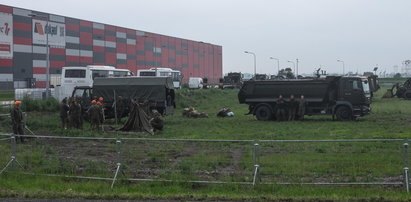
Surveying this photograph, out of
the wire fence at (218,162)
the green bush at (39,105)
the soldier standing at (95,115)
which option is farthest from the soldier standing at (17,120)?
the green bush at (39,105)

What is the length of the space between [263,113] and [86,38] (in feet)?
154

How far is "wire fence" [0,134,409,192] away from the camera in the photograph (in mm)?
10203

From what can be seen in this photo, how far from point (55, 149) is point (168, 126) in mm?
11734

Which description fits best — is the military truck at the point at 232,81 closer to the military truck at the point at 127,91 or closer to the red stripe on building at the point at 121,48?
the red stripe on building at the point at 121,48

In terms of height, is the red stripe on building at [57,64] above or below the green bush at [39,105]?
above

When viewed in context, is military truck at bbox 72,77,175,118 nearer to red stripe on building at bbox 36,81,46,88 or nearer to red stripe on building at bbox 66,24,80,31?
red stripe on building at bbox 36,81,46,88

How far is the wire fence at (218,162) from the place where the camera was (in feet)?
33.5

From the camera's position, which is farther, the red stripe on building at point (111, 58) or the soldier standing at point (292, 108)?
the red stripe on building at point (111, 58)

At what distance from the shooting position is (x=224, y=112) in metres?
30.4

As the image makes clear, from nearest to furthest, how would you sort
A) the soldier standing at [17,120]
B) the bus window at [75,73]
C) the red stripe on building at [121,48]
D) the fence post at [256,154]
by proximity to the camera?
1. the fence post at [256,154]
2. the soldier standing at [17,120]
3. the bus window at [75,73]
4. the red stripe on building at [121,48]

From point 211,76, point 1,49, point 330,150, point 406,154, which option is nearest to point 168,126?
point 330,150

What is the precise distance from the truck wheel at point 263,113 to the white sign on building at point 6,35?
3767 cm

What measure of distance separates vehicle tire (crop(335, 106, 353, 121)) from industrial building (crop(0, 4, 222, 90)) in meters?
24.6

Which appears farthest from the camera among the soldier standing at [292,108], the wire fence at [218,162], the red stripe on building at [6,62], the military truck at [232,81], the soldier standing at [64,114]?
the military truck at [232,81]
